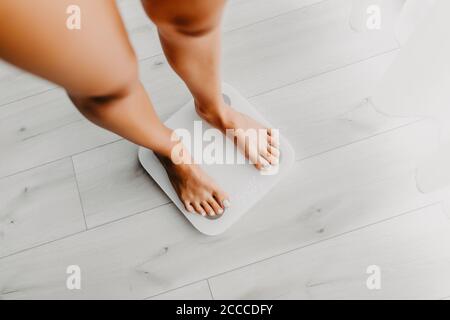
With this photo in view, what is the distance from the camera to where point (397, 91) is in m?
0.69

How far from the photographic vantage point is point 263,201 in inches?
31.9

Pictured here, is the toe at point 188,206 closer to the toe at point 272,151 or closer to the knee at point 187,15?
the toe at point 272,151

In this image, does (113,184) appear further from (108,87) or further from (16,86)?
(108,87)

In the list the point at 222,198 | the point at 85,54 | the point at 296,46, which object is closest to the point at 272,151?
the point at 222,198

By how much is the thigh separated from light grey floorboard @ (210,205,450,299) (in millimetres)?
507

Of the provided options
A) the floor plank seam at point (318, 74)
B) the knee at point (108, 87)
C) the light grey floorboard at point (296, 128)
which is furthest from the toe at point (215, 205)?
the knee at point (108, 87)

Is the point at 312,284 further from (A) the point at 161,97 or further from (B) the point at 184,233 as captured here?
(A) the point at 161,97

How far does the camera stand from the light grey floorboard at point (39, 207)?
82cm

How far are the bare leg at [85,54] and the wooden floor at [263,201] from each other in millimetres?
333

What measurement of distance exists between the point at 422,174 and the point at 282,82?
34 centimetres

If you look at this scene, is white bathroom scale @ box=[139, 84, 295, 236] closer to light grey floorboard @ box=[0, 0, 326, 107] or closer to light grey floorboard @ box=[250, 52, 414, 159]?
light grey floorboard @ box=[250, 52, 414, 159]
